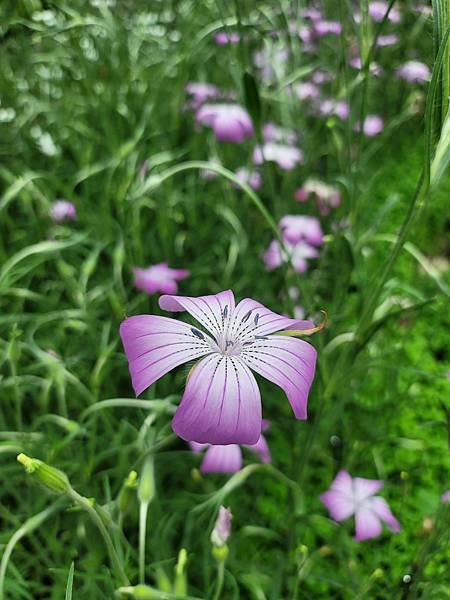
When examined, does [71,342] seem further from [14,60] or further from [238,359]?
[14,60]

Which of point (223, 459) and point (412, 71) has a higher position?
point (412, 71)

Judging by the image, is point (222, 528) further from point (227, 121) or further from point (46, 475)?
point (227, 121)

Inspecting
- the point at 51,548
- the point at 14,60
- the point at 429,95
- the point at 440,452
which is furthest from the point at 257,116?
the point at 14,60

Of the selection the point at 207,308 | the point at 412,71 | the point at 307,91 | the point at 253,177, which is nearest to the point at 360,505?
the point at 207,308

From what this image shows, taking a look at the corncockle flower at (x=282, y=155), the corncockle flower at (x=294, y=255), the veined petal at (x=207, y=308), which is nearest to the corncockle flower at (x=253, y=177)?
the corncockle flower at (x=282, y=155)

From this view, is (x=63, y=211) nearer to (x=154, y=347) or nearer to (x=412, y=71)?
(x=154, y=347)

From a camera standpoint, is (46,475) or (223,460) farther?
(223,460)

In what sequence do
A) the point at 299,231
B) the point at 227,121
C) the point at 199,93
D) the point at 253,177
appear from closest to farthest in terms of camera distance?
the point at 299,231 → the point at 227,121 → the point at 253,177 → the point at 199,93

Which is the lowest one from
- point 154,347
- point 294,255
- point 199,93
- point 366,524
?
point 366,524

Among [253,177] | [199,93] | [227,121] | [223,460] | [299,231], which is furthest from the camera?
[199,93]
